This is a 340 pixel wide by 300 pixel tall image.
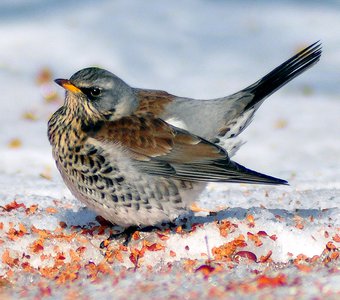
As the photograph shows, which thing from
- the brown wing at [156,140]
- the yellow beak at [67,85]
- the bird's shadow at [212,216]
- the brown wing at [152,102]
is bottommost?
the bird's shadow at [212,216]

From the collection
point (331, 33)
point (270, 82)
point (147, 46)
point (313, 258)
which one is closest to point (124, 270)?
point (313, 258)

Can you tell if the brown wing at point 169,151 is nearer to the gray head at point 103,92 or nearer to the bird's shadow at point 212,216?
the gray head at point 103,92

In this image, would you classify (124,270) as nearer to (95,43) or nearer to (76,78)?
(76,78)

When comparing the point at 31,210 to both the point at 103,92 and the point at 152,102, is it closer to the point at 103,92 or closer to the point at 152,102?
the point at 103,92

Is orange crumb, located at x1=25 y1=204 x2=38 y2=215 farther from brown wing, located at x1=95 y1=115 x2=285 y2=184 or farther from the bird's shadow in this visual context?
brown wing, located at x1=95 y1=115 x2=285 y2=184

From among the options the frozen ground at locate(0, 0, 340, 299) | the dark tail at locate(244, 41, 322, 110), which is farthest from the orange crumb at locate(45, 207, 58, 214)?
the dark tail at locate(244, 41, 322, 110)

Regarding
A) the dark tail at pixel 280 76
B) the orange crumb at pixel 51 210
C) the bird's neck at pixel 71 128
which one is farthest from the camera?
the orange crumb at pixel 51 210

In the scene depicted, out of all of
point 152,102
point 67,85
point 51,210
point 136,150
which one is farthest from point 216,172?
point 51,210

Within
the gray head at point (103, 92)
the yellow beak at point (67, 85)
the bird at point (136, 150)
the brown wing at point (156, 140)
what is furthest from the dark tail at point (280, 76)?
the yellow beak at point (67, 85)
